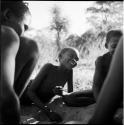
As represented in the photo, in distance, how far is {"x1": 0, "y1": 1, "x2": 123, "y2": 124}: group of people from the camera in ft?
3.15

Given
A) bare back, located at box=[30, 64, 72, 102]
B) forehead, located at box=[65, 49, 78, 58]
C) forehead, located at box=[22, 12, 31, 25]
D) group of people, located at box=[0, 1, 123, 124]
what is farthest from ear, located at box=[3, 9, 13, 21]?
forehead, located at box=[65, 49, 78, 58]

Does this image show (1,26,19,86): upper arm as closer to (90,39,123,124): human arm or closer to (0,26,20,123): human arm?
(0,26,20,123): human arm

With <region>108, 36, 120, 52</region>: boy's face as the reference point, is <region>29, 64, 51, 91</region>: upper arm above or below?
below

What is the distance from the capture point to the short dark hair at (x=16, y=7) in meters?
1.93

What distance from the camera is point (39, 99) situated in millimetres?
3340

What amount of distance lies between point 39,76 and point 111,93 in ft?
8.45

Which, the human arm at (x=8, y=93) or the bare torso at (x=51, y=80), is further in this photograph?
the bare torso at (x=51, y=80)

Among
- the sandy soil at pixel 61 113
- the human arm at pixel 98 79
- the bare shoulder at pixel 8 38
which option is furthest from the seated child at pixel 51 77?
the bare shoulder at pixel 8 38

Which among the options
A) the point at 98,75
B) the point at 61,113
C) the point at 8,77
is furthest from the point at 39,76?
the point at 8,77

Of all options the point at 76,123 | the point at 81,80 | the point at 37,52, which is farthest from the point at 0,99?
the point at 81,80

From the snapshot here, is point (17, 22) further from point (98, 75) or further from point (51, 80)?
point (51, 80)

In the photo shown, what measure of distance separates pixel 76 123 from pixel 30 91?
2.35m

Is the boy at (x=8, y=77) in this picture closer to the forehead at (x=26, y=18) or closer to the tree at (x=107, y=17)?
the forehead at (x=26, y=18)

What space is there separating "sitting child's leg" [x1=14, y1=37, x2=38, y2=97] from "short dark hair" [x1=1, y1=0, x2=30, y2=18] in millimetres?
281
